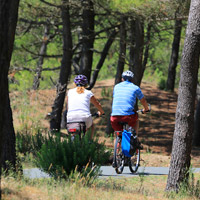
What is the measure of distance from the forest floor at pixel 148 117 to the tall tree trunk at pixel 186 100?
3.61m

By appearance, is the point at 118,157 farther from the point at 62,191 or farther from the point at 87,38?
the point at 87,38

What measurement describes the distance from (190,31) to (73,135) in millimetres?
2636

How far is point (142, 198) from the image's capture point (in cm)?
589

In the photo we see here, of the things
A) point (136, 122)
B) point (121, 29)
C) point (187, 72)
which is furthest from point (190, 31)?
point (121, 29)

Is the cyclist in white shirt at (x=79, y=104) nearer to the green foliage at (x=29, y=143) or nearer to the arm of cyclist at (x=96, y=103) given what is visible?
the arm of cyclist at (x=96, y=103)

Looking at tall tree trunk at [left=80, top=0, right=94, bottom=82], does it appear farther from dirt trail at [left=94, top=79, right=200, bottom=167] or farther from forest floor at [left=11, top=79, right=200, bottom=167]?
dirt trail at [left=94, top=79, right=200, bottom=167]

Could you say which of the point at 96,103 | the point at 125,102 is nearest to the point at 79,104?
the point at 96,103

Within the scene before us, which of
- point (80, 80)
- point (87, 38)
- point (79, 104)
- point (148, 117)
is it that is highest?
point (87, 38)

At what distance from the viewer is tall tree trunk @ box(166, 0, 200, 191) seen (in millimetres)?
6703

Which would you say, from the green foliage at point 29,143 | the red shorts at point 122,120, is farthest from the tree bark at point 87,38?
the red shorts at point 122,120

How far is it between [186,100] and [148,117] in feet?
42.4

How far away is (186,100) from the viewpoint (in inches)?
266

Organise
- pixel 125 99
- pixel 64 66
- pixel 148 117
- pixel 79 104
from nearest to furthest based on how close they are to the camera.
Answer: pixel 79 104, pixel 125 99, pixel 64 66, pixel 148 117

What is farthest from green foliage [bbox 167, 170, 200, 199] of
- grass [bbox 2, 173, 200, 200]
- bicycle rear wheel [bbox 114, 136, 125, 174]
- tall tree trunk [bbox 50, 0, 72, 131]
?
tall tree trunk [bbox 50, 0, 72, 131]
